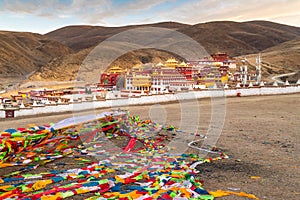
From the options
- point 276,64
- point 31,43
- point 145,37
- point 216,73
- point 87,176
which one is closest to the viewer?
point 87,176

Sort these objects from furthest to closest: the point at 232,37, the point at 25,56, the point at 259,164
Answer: the point at 232,37, the point at 25,56, the point at 259,164

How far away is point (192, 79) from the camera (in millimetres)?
25859

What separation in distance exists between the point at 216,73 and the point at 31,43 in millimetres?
132681

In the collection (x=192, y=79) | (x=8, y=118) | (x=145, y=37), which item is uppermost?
(x=145, y=37)

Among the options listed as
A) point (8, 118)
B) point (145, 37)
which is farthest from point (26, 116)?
point (145, 37)

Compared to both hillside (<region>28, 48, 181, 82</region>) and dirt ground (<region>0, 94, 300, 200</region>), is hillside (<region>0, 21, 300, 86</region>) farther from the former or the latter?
dirt ground (<region>0, 94, 300, 200</region>)

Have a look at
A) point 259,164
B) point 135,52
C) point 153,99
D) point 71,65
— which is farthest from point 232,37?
point 259,164

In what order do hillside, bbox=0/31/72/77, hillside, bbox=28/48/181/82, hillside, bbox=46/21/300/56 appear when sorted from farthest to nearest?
hillside, bbox=46/21/300/56 < hillside, bbox=0/31/72/77 < hillside, bbox=28/48/181/82

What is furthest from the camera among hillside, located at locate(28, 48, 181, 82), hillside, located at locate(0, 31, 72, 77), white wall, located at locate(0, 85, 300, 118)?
hillside, located at locate(0, 31, 72, 77)

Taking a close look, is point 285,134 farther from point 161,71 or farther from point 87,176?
point 161,71

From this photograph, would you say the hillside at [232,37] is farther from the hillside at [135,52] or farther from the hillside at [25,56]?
the hillside at [25,56]

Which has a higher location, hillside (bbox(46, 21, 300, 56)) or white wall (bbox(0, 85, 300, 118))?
hillside (bbox(46, 21, 300, 56))

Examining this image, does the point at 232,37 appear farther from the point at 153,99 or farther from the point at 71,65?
the point at 153,99

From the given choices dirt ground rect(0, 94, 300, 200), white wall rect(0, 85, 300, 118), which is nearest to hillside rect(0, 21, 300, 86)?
white wall rect(0, 85, 300, 118)
